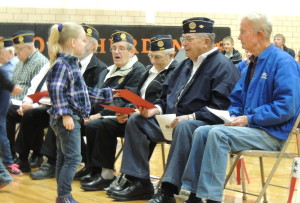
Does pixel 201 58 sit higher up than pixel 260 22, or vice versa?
pixel 260 22

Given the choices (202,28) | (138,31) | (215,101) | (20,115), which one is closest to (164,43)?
(202,28)

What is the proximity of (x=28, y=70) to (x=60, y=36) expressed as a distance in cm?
231

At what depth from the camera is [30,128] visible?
5.76 meters

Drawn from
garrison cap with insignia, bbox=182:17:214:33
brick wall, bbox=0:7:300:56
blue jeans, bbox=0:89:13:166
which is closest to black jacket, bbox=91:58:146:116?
blue jeans, bbox=0:89:13:166

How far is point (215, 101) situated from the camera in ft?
13.3

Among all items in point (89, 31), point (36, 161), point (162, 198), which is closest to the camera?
point (162, 198)

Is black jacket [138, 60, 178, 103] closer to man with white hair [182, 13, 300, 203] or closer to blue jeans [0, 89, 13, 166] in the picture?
man with white hair [182, 13, 300, 203]

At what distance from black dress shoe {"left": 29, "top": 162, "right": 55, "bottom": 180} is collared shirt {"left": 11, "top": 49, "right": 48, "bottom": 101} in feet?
3.38

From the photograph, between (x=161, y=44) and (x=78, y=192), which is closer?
(x=78, y=192)

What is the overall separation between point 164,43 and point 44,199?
5.43 ft

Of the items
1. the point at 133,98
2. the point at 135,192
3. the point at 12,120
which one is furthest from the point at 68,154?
the point at 12,120

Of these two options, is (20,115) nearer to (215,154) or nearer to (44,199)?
(44,199)

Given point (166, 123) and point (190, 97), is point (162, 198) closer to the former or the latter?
point (166, 123)

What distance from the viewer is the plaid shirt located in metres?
3.79
